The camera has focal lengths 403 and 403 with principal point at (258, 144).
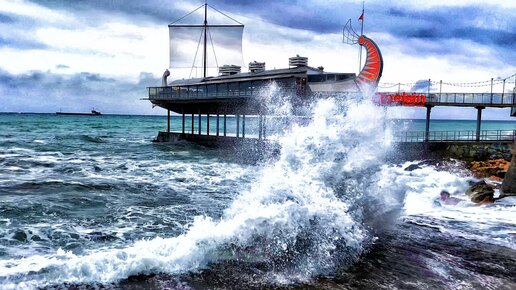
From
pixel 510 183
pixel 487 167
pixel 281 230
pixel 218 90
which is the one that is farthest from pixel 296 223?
pixel 218 90

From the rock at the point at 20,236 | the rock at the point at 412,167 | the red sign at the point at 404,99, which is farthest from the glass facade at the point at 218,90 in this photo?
the rock at the point at 20,236

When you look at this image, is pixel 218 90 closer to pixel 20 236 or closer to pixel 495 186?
pixel 495 186

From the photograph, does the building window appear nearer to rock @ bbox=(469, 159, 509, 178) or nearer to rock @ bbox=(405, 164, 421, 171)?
rock @ bbox=(405, 164, 421, 171)

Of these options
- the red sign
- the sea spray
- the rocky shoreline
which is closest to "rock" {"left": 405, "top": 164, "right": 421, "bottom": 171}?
the rocky shoreline

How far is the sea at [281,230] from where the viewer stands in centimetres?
855

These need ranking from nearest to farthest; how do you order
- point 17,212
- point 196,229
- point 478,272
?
point 478,272, point 196,229, point 17,212

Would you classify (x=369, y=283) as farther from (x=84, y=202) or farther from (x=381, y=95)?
(x=381, y=95)

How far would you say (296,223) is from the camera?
1108 centimetres

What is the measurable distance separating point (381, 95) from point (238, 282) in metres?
28.5

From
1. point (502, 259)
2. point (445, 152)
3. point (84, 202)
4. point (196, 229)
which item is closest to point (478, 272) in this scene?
point (502, 259)

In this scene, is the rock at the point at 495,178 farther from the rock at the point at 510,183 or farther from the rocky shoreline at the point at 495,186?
the rock at the point at 510,183

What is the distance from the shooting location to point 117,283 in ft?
26.7

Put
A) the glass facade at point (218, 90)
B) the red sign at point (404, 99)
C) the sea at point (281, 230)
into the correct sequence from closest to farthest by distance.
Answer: the sea at point (281, 230)
the red sign at point (404, 99)
the glass facade at point (218, 90)

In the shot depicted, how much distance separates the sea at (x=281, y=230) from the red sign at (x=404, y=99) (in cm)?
1563
